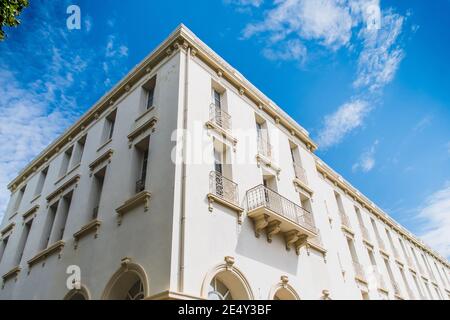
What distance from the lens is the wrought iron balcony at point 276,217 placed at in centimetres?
1088

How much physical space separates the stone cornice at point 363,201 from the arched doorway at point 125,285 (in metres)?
14.3

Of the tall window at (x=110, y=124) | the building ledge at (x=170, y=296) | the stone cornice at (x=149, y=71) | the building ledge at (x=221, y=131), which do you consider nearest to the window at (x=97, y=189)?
the tall window at (x=110, y=124)

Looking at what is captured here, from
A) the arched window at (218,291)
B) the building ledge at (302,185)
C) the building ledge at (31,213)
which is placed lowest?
the arched window at (218,291)

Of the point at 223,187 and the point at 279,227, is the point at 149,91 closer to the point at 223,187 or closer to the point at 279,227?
the point at 223,187

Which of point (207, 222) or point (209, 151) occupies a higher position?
point (209, 151)

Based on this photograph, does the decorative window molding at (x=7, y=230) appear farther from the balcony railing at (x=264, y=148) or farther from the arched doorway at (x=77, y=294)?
the balcony railing at (x=264, y=148)

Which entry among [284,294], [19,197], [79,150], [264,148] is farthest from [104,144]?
[19,197]

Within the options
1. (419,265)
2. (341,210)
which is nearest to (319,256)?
(341,210)

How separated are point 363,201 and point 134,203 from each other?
1970 centimetres

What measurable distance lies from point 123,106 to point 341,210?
15137 millimetres

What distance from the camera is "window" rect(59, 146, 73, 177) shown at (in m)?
16.4

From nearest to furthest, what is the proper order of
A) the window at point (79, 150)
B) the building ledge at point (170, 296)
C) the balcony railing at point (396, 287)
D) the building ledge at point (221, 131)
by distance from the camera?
1. the building ledge at point (170, 296)
2. the building ledge at point (221, 131)
3. the window at point (79, 150)
4. the balcony railing at point (396, 287)

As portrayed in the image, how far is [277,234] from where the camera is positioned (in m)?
11.9

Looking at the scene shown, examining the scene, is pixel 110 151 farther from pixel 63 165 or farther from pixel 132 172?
pixel 63 165
